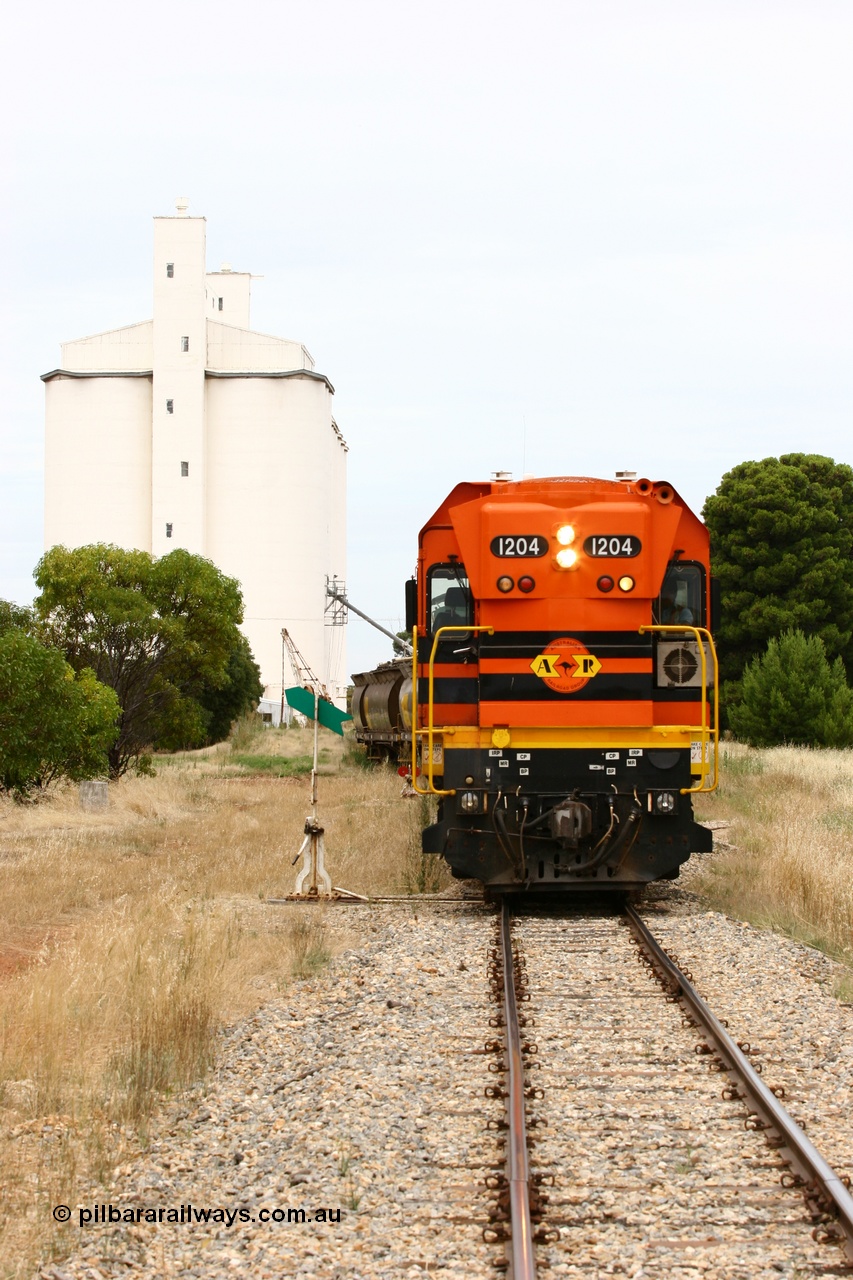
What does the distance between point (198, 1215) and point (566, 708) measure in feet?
25.2

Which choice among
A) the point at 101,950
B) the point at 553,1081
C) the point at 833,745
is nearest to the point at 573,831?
the point at 101,950

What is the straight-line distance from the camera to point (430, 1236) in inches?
196

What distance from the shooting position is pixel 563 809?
12.1 m

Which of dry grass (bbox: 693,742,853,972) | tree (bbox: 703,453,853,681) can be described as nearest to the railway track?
dry grass (bbox: 693,742,853,972)

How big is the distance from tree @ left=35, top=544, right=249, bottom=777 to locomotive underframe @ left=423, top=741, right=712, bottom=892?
20.2 metres

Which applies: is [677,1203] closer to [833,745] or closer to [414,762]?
[414,762]

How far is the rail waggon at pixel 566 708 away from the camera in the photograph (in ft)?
40.5

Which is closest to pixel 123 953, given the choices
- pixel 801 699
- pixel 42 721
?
pixel 42 721

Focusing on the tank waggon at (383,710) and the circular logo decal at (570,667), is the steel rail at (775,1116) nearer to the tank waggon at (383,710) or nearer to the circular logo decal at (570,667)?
the circular logo decal at (570,667)

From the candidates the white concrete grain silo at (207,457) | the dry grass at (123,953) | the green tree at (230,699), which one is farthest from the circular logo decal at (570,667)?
the white concrete grain silo at (207,457)

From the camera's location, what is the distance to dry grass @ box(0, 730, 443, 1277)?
615 cm

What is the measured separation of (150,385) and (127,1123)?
69627 millimetres

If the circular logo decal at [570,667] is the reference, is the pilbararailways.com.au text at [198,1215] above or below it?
below

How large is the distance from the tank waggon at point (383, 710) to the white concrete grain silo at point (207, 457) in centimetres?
2944
